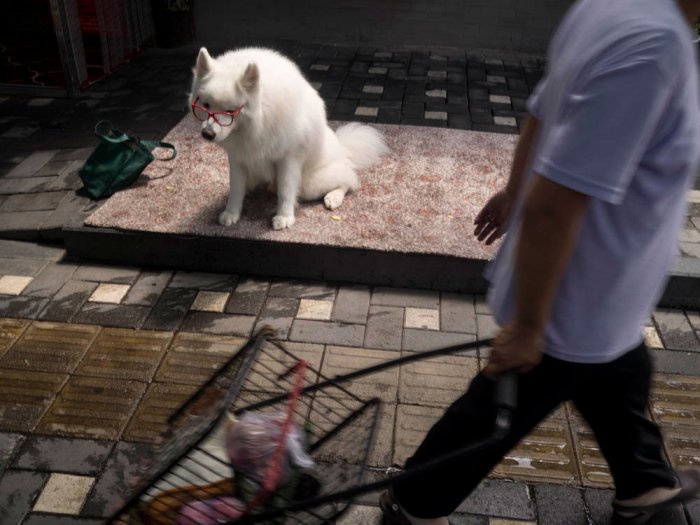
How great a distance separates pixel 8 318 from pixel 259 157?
1.54 meters

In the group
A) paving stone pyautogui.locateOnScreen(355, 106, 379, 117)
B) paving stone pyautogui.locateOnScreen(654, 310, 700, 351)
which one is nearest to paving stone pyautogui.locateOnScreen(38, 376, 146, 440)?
paving stone pyautogui.locateOnScreen(654, 310, 700, 351)

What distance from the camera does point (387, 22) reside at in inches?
287

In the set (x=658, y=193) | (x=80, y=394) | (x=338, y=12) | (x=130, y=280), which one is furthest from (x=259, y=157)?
(x=338, y=12)

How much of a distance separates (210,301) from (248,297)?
0.20m

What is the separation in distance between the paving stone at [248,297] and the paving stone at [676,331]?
210 cm

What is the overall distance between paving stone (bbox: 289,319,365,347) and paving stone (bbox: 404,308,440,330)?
0.85 ft

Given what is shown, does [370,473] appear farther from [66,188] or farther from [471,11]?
[471,11]

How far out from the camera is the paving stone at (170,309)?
3120mm

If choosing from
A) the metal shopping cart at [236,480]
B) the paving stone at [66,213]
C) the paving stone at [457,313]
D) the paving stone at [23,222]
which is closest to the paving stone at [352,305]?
the paving stone at [457,313]

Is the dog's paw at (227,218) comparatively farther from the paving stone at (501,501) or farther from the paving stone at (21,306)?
the paving stone at (501,501)

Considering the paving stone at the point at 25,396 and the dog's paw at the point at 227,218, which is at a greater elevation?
the dog's paw at the point at 227,218

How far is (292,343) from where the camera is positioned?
3010 millimetres

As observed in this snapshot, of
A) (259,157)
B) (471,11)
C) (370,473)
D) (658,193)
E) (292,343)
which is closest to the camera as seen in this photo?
(658,193)

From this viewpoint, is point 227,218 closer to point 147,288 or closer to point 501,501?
point 147,288
